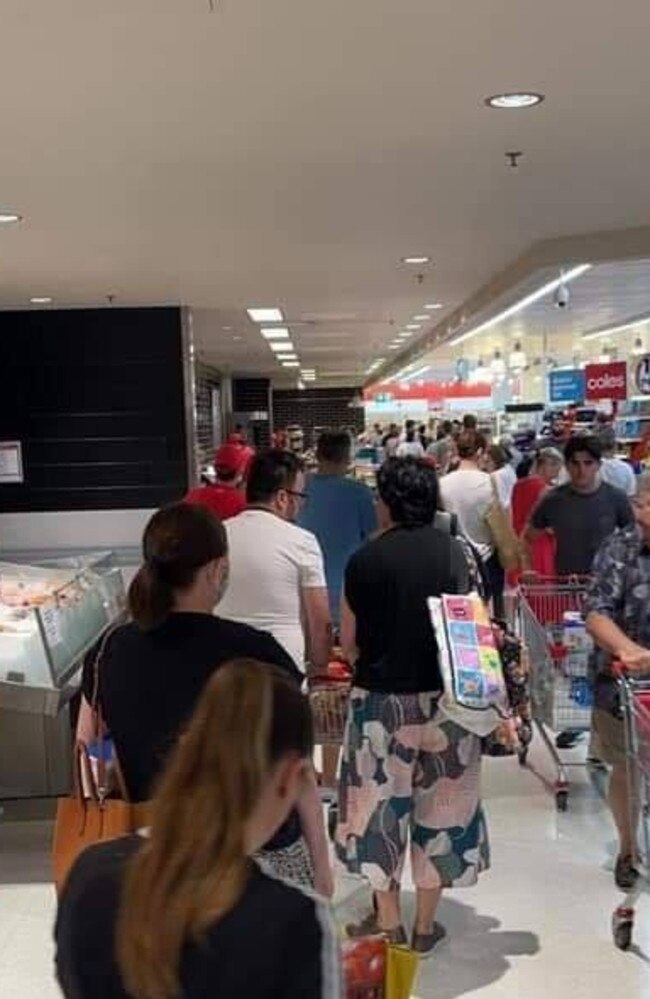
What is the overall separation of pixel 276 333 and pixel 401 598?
1205 centimetres

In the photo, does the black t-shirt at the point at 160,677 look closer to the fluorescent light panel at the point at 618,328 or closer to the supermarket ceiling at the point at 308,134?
the supermarket ceiling at the point at 308,134

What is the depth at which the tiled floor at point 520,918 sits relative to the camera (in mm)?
3748

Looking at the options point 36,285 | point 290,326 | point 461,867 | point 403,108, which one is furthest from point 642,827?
point 290,326

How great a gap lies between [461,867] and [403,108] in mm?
2592

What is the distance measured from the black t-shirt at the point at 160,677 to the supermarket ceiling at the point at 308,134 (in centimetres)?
161

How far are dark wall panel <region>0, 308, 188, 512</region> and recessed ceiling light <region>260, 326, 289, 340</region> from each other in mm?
3619

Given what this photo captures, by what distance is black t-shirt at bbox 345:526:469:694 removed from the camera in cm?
363

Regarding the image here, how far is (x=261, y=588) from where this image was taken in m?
3.89

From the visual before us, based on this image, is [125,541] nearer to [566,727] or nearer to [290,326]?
[290,326]

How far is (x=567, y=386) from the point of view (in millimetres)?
19406

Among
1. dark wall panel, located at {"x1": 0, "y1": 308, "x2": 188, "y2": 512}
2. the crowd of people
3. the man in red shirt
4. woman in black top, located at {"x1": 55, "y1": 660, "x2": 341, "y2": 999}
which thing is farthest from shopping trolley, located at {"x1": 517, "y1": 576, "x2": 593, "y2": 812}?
dark wall panel, located at {"x1": 0, "y1": 308, "x2": 188, "y2": 512}

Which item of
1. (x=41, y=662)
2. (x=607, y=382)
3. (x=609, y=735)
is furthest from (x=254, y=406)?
(x=609, y=735)

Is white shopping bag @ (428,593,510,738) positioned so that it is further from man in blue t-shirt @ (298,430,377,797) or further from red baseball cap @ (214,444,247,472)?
red baseball cap @ (214,444,247,472)

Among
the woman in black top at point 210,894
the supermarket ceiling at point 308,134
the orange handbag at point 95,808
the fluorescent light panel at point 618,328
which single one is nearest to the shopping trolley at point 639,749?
the orange handbag at point 95,808
